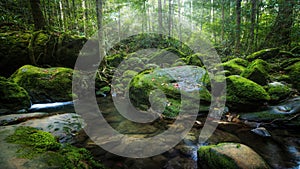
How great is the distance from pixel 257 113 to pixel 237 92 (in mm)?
793

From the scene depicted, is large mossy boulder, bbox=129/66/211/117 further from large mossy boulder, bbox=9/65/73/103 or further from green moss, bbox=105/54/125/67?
green moss, bbox=105/54/125/67

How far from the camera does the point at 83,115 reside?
5.65 meters

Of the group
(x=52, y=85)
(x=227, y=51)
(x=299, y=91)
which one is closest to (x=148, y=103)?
(x=52, y=85)

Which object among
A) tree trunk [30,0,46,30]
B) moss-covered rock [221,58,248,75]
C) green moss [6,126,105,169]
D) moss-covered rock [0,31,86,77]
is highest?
tree trunk [30,0,46,30]

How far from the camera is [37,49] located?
8.59 meters

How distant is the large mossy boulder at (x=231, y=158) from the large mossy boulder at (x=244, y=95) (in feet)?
9.15

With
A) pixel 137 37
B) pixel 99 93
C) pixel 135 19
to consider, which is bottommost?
pixel 99 93

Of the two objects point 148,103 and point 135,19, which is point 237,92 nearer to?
point 148,103

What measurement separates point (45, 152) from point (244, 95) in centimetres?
510

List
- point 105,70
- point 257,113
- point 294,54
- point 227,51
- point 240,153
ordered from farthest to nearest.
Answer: point 227,51 < point 105,70 < point 294,54 < point 257,113 < point 240,153

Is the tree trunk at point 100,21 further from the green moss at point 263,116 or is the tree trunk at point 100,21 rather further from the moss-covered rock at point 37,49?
the green moss at point 263,116

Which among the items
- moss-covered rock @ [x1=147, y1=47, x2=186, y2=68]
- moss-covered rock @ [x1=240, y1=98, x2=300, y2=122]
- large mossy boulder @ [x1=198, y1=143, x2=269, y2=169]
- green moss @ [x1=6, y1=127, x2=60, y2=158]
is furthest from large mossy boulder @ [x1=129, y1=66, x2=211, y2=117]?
moss-covered rock @ [x1=147, y1=47, x2=186, y2=68]

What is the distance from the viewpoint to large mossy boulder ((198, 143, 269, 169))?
8.63 ft

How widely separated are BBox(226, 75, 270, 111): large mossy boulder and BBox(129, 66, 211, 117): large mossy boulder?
2.25 feet
